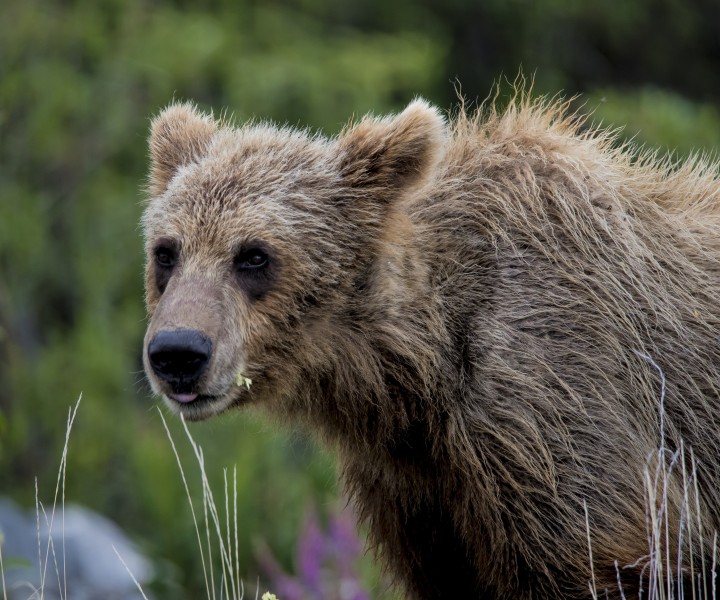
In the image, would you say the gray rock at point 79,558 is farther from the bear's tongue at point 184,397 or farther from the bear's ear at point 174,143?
the bear's tongue at point 184,397

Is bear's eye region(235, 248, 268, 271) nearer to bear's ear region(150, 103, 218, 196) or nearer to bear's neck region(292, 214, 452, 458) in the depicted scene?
bear's neck region(292, 214, 452, 458)

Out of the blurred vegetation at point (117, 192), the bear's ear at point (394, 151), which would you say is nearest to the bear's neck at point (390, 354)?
the bear's ear at point (394, 151)

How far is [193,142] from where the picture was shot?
570 cm

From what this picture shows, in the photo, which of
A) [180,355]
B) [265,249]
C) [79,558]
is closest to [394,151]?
[265,249]

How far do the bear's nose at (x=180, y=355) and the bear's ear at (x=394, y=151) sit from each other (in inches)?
41.2

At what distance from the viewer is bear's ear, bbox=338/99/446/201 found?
523 cm

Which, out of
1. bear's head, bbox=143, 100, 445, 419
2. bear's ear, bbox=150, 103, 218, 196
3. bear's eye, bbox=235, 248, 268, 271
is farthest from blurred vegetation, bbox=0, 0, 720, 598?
bear's eye, bbox=235, 248, 268, 271

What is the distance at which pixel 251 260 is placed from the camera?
16.7 feet

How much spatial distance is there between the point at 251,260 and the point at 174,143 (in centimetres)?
93

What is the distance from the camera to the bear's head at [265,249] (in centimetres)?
489

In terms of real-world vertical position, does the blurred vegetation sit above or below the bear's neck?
below

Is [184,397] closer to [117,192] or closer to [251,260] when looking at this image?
[251,260]

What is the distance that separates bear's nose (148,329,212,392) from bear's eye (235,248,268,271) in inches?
16.8

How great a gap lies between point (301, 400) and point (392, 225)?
0.82 m
